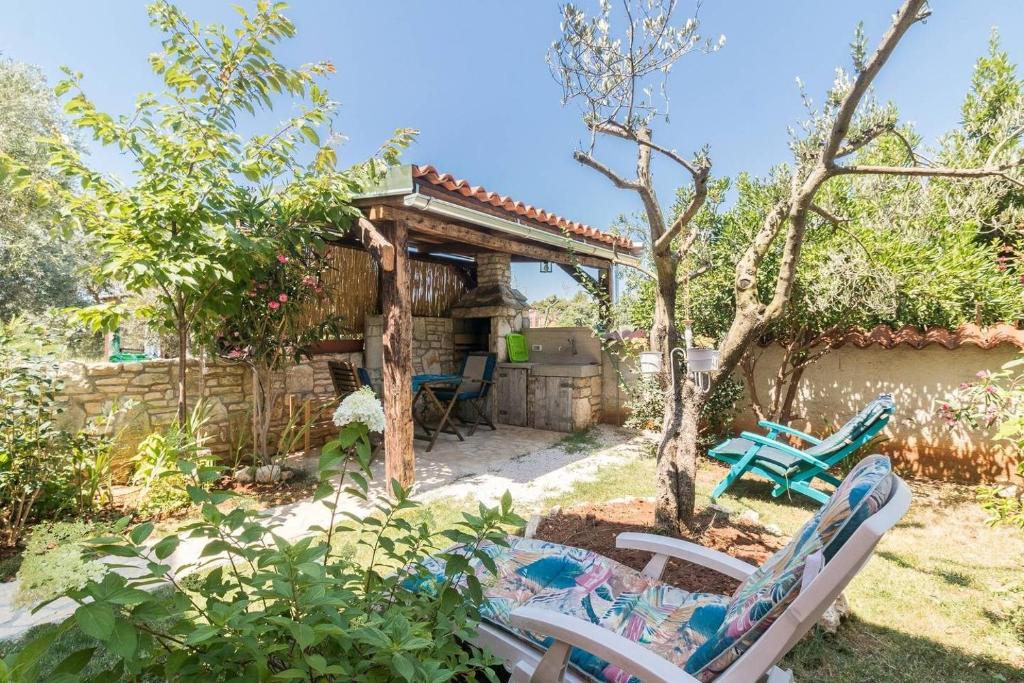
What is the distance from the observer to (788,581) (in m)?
1.30

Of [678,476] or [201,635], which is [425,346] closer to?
[678,476]

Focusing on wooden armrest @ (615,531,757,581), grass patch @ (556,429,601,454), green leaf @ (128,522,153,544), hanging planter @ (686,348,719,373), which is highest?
hanging planter @ (686,348,719,373)

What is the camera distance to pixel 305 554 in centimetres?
105

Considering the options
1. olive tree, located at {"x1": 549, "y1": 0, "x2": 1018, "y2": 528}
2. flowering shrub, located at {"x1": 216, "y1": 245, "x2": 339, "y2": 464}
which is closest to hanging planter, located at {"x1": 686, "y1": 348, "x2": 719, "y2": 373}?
olive tree, located at {"x1": 549, "y1": 0, "x2": 1018, "y2": 528}

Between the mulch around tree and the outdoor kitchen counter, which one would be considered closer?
the mulch around tree

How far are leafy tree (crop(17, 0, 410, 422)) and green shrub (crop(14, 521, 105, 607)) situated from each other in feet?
4.01

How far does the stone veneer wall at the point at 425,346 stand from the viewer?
277 inches

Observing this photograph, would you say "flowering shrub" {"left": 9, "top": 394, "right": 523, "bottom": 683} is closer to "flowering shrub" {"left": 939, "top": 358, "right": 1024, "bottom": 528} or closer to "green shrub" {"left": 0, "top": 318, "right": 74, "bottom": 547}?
"flowering shrub" {"left": 939, "top": 358, "right": 1024, "bottom": 528}

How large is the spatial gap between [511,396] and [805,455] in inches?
178

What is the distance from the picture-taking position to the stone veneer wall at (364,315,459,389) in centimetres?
704

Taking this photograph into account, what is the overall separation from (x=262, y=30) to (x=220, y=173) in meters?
1.24

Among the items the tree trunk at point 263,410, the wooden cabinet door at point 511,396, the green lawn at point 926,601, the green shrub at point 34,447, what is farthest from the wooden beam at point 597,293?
the green shrub at point 34,447

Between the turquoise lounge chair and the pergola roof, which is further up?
the pergola roof

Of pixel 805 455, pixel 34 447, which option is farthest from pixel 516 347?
pixel 34 447
